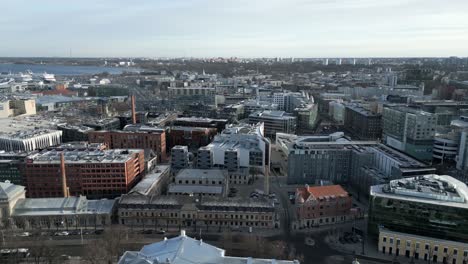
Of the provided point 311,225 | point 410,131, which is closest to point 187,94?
point 410,131

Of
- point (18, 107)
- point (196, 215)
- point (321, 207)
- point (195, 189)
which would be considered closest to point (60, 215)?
point (196, 215)

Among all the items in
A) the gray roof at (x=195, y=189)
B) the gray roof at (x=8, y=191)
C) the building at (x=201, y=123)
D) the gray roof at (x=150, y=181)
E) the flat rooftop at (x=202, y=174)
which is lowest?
the gray roof at (x=195, y=189)

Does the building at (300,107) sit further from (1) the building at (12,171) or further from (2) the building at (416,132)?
(1) the building at (12,171)

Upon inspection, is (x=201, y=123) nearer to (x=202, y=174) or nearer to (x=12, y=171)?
(x=202, y=174)

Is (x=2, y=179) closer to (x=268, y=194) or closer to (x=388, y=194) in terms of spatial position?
(x=268, y=194)

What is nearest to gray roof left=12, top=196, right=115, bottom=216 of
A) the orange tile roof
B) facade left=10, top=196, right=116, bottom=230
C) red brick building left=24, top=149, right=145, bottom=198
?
facade left=10, top=196, right=116, bottom=230

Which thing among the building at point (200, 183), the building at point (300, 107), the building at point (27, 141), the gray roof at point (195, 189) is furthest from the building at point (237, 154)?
the building at point (27, 141)

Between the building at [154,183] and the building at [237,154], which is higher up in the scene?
the building at [237,154]

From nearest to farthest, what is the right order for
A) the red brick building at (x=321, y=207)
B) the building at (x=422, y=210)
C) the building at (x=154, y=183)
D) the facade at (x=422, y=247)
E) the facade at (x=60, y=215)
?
1. the facade at (x=422, y=247)
2. the building at (x=422, y=210)
3. the facade at (x=60, y=215)
4. the red brick building at (x=321, y=207)
5. the building at (x=154, y=183)
